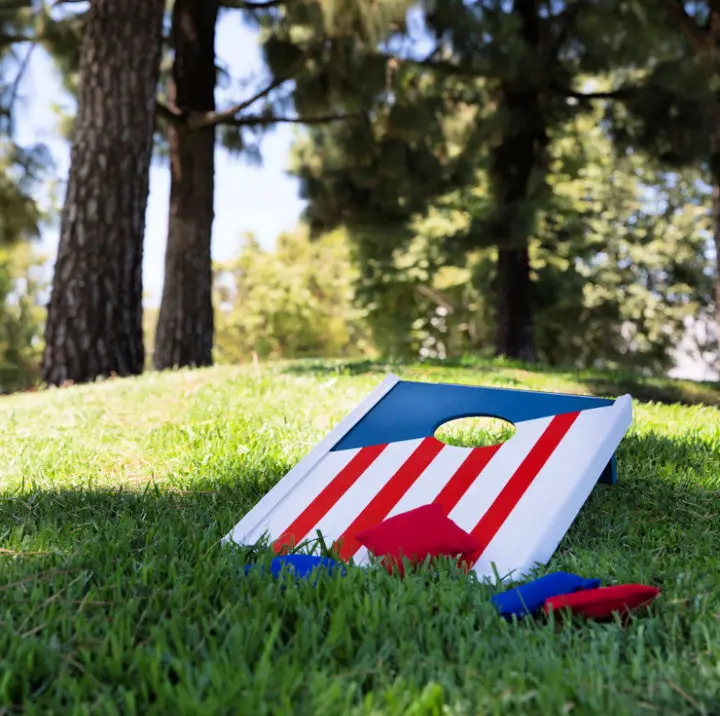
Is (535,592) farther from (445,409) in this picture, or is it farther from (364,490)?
(445,409)

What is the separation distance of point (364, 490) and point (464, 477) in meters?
0.33

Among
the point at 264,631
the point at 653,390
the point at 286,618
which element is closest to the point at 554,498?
the point at 286,618

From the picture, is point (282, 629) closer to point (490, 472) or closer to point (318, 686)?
point (318, 686)

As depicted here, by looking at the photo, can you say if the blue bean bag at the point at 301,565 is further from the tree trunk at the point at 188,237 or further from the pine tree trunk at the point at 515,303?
the pine tree trunk at the point at 515,303

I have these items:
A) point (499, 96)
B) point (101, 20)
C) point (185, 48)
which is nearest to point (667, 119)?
point (499, 96)

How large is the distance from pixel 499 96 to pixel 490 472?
9.67 m

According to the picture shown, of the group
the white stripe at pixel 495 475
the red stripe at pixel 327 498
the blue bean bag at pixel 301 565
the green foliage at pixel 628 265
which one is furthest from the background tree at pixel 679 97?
the green foliage at pixel 628 265

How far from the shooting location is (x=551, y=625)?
1.64m

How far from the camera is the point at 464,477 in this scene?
2.57 m

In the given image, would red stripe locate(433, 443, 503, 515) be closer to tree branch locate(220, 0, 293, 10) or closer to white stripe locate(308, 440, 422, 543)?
white stripe locate(308, 440, 422, 543)

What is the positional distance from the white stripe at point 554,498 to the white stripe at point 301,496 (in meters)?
0.63

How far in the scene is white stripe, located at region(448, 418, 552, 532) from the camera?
2.38m

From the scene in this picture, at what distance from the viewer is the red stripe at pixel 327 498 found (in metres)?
2.31

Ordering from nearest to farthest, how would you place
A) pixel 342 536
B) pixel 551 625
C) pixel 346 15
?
pixel 551 625
pixel 342 536
pixel 346 15
